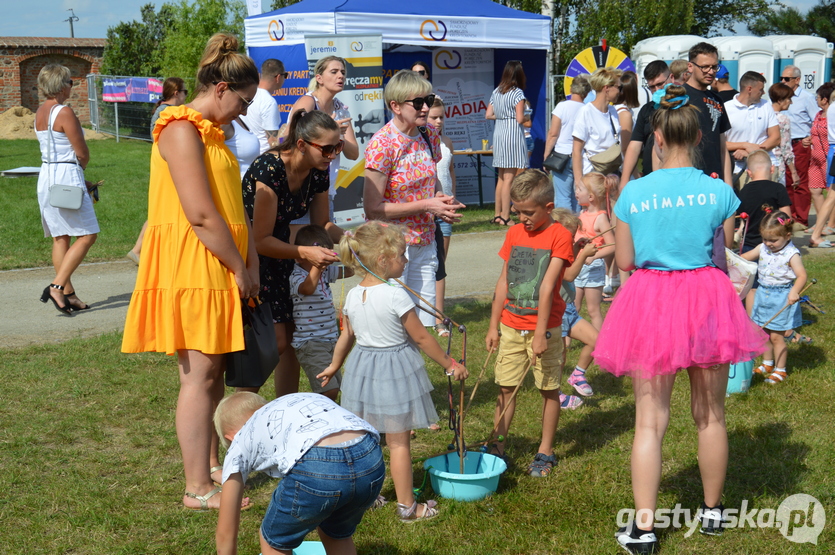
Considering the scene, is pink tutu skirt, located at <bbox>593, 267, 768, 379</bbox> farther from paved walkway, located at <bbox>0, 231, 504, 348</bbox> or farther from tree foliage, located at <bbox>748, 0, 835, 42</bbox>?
tree foliage, located at <bbox>748, 0, 835, 42</bbox>

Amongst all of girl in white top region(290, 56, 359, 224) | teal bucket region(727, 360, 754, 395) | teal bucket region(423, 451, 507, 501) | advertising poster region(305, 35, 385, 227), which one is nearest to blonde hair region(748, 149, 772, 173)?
teal bucket region(727, 360, 754, 395)

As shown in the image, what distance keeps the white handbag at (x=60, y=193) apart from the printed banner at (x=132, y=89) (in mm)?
18369

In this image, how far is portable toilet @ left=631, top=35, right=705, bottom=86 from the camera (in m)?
18.6

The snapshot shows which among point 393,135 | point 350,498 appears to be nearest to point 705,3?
point 393,135

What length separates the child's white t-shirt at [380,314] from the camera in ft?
11.3

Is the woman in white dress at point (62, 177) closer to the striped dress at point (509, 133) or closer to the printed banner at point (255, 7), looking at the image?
the striped dress at point (509, 133)

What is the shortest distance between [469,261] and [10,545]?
6.44 meters

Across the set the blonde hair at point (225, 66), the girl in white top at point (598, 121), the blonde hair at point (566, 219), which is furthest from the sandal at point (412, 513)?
the girl in white top at point (598, 121)

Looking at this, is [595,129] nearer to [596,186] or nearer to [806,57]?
[596,186]

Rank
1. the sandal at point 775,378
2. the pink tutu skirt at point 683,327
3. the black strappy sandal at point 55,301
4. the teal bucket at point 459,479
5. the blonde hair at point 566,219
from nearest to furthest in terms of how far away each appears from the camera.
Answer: the pink tutu skirt at point 683,327
the teal bucket at point 459,479
the blonde hair at point 566,219
the sandal at point 775,378
the black strappy sandal at point 55,301

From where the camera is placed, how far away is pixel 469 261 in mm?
9188

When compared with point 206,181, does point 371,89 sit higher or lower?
higher

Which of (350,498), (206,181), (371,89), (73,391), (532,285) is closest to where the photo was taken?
(350,498)

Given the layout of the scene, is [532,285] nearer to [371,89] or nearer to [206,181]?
[206,181]
